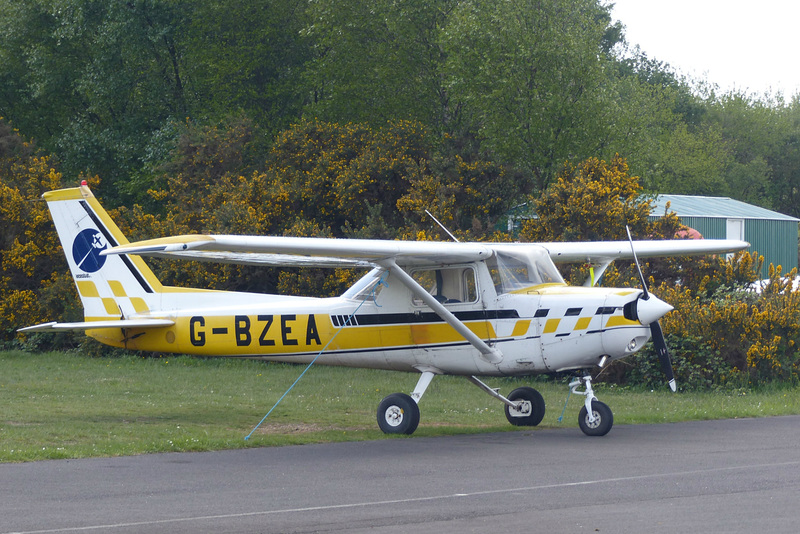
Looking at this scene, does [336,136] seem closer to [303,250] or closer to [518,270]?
[518,270]

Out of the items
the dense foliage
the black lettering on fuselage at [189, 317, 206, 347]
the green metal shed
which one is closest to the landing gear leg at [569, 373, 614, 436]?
the black lettering on fuselage at [189, 317, 206, 347]

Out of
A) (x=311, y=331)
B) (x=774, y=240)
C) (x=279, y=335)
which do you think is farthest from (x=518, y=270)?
(x=774, y=240)

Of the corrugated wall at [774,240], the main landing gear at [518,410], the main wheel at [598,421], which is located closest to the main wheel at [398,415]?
the main landing gear at [518,410]

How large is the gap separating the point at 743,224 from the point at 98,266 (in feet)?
122

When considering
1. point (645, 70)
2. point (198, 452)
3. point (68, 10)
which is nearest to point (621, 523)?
point (198, 452)

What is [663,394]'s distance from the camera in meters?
16.9

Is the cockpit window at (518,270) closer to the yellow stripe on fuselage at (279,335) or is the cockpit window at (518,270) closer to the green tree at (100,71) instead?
the yellow stripe on fuselage at (279,335)

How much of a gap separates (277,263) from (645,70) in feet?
226

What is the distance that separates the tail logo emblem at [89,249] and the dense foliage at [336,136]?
8436 millimetres

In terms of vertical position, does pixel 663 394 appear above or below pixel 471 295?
below

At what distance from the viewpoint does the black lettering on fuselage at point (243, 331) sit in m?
13.3

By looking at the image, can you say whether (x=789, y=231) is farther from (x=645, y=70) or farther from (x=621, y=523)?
(x=621, y=523)

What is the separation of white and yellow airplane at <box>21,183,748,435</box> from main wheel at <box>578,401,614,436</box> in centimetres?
2

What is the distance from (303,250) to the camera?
10586 millimetres
